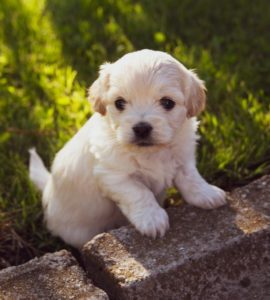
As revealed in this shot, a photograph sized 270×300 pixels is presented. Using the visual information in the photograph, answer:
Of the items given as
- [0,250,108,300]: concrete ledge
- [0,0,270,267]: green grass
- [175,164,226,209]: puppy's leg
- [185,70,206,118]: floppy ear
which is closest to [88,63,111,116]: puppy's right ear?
[185,70,206,118]: floppy ear

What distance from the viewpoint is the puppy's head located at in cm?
284

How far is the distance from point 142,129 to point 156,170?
357 mm

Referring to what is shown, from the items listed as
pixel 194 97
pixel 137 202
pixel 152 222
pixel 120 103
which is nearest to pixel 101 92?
pixel 120 103

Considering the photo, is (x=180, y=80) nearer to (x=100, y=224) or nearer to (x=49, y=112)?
(x=100, y=224)

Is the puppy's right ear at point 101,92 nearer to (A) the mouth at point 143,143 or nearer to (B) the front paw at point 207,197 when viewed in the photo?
(A) the mouth at point 143,143

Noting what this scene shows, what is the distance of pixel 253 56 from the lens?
15.6 ft

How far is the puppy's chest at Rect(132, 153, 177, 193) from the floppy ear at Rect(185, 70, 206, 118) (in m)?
0.27

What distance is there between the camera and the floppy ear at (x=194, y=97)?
3027 mm

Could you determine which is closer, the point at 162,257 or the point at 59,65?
the point at 162,257

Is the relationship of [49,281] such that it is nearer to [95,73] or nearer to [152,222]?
[152,222]

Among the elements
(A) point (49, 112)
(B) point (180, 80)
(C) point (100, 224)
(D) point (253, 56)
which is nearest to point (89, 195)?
(C) point (100, 224)

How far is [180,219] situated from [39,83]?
198 centimetres

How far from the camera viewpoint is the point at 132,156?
3.07m

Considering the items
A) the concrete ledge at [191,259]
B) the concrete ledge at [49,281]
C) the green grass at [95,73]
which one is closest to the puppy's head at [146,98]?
the concrete ledge at [191,259]
